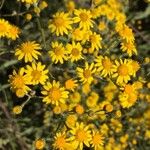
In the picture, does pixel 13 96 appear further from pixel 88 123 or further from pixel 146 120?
pixel 146 120

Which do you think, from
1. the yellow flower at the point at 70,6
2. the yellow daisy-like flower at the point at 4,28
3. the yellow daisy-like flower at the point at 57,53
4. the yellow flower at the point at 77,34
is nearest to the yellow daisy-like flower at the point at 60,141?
the yellow daisy-like flower at the point at 57,53

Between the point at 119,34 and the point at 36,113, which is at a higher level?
the point at 119,34

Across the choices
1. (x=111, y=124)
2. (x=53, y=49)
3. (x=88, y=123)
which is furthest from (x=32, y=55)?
(x=111, y=124)

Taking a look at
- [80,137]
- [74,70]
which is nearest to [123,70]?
[74,70]

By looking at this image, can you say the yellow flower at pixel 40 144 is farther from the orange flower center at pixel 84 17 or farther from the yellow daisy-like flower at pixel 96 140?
the orange flower center at pixel 84 17

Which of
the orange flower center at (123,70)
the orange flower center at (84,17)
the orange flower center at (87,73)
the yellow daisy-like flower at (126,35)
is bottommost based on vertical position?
the orange flower center at (87,73)

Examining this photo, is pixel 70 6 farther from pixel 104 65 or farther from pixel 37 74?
pixel 37 74
